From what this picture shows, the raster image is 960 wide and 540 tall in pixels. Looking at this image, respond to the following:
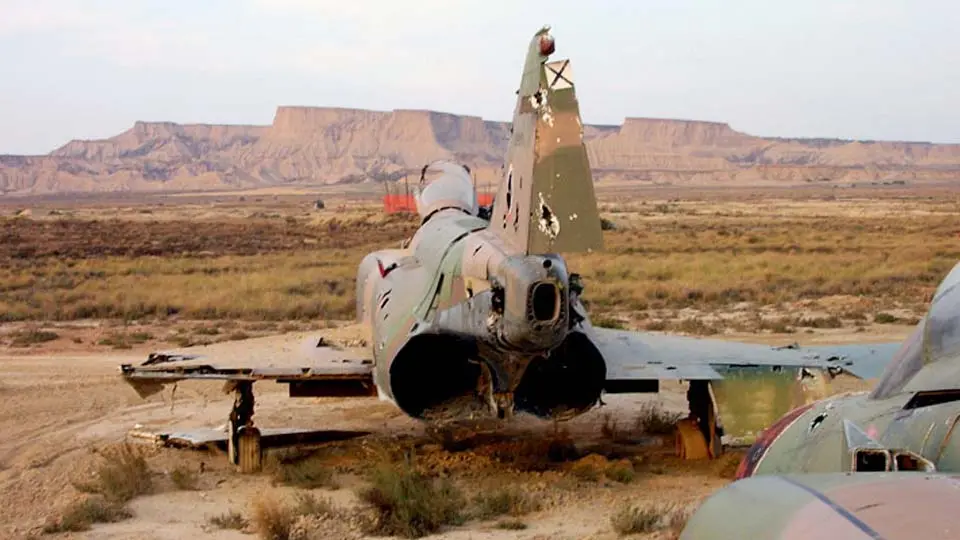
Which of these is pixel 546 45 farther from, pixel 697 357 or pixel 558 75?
pixel 697 357

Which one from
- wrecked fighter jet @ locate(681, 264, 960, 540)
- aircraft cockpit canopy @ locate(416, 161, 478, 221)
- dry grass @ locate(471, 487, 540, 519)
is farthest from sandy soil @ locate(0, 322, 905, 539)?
wrecked fighter jet @ locate(681, 264, 960, 540)

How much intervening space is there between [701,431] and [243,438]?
532 cm

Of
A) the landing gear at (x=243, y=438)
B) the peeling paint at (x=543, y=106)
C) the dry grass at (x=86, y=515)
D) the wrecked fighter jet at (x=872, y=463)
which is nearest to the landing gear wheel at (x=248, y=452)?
the landing gear at (x=243, y=438)

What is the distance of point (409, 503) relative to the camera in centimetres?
1012

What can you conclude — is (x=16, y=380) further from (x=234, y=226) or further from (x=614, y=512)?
(x=234, y=226)

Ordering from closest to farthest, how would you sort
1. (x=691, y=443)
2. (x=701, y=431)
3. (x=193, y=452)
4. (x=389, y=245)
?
(x=691, y=443), (x=701, y=431), (x=193, y=452), (x=389, y=245)

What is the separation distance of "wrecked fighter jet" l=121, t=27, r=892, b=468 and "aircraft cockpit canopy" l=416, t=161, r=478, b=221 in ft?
0.10

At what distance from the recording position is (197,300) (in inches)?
1179

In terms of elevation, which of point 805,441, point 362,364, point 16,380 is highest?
point 805,441

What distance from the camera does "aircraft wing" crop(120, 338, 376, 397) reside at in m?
12.6

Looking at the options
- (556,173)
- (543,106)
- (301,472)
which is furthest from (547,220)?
(301,472)

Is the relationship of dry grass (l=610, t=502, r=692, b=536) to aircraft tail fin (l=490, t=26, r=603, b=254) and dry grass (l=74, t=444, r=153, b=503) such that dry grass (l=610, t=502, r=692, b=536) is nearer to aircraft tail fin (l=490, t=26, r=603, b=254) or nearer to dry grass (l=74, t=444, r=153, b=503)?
aircraft tail fin (l=490, t=26, r=603, b=254)

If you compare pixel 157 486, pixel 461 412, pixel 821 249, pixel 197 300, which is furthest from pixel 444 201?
pixel 821 249

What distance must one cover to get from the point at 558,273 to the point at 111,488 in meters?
5.34
